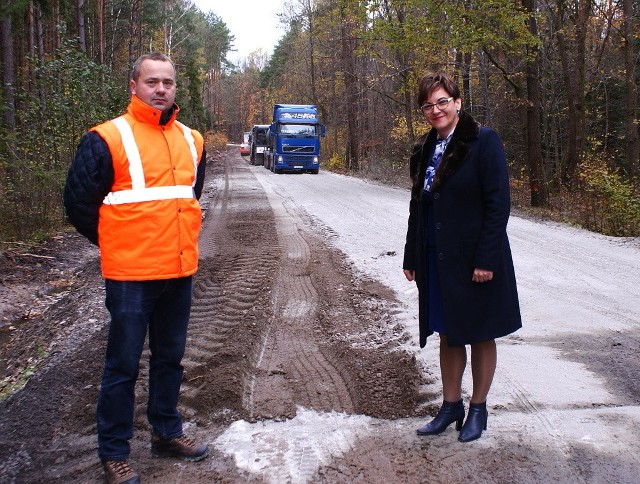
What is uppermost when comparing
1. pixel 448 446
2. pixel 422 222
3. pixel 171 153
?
pixel 171 153

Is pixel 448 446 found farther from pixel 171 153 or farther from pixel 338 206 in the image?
pixel 338 206

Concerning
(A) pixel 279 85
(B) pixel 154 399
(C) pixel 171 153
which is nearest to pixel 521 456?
(B) pixel 154 399

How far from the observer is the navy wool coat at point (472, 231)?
336 cm

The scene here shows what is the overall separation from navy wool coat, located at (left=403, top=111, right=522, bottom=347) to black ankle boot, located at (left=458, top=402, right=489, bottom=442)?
45 centimetres

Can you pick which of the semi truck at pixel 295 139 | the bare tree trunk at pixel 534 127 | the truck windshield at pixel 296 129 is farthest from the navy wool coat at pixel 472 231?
the truck windshield at pixel 296 129

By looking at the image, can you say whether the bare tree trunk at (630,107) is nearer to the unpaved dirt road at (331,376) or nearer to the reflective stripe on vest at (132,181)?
the unpaved dirt road at (331,376)

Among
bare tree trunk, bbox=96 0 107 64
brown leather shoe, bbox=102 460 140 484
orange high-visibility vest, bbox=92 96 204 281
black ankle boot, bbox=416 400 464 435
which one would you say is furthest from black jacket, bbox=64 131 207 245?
bare tree trunk, bbox=96 0 107 64

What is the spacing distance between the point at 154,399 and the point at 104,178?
1.28 metres

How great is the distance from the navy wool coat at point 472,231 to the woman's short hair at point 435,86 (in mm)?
154

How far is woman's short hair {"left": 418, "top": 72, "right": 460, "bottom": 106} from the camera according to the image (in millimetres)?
3443

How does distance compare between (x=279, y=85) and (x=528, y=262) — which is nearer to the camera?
(x=528, y=262)

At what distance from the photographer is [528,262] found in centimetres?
880

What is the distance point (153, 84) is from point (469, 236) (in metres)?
1.86

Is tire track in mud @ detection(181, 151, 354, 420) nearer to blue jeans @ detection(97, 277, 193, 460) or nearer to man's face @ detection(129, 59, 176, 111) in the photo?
blue jeans @ detection(97, 277, 193, 460)
